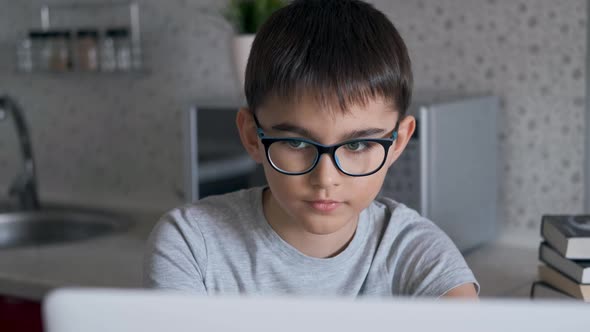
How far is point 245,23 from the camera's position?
1.80 metres

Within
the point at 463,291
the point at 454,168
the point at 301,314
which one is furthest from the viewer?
the point at 454,168

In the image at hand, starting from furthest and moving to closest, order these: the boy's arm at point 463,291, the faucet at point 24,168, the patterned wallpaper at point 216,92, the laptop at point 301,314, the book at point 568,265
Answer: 1. the faucet at point 24,168
2. the patterned wallpaper at point 216,92
3. the book at point 568,265
4. the boy's arm at point 463,291
5. the laptop at point 301,314

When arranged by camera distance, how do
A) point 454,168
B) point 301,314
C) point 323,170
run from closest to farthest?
point 301,314, point 323,170, point 454,168

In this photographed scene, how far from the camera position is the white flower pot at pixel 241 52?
1.75m

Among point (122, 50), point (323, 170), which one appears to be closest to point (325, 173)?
point (323, 170)

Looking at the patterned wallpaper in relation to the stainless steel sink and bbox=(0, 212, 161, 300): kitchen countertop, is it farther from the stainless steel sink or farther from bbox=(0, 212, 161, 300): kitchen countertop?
bbox=(0, 212, 161, 300): kitchen countertop

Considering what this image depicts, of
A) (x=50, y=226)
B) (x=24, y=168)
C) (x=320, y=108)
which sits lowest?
(x=50, y=226)

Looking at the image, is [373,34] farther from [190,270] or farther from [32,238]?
[32,238]

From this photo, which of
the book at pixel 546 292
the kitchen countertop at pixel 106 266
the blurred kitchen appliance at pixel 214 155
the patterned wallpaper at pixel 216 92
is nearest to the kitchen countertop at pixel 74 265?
the kitchen countertop at pixel 106 266

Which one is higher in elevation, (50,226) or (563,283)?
(563,283)

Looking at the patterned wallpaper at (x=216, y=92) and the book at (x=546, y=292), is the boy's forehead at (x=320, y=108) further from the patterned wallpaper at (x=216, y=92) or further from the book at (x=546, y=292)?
the patterned wallpaper at (x=216, y=92)

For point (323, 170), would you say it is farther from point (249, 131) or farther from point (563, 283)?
point (563, 283)

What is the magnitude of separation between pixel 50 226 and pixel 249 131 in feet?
4.80

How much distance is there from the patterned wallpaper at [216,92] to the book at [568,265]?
450mm
